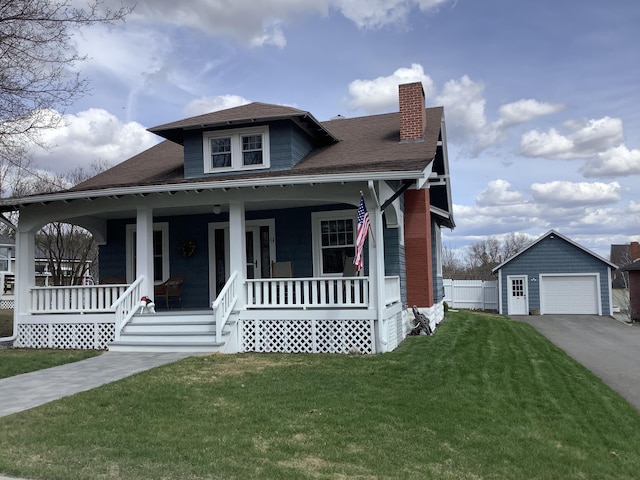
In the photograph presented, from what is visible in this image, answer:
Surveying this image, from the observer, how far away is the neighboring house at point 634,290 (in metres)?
27.1

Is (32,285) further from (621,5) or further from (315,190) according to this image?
(621,5)

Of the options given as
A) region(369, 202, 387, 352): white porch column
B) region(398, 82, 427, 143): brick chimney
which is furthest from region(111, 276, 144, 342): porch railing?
region(398, 82, 427, 143): brick chimney

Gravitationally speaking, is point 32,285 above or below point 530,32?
below

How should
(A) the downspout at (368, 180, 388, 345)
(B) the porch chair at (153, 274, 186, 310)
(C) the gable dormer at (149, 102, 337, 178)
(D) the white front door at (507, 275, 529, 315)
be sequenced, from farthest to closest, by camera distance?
(D) the white front door at (507, 275, 529, 315)
(B) the porch chair at (153, 274, 186, 310)
(C) the gable dormer at (149, 102, 337, 178)
(A) the downspout at (368, 180, 388, 345)

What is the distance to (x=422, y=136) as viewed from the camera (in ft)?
46.1

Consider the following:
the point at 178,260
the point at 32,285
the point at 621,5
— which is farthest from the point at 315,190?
the point at 621,5

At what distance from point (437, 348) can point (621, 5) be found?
8.49 metres

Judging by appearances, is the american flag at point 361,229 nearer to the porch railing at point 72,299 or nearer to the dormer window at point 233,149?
the dormer window at point 233,149

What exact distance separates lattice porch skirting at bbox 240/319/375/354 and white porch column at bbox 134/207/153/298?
7.74ft

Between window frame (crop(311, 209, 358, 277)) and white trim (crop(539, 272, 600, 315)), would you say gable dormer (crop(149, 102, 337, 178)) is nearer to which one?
window frame (crop(311, 209, 358, 277))

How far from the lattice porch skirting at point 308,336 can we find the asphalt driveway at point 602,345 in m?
4.20

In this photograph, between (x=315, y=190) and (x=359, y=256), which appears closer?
(x=359, y=256)

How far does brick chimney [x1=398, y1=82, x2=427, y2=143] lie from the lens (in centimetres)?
1397

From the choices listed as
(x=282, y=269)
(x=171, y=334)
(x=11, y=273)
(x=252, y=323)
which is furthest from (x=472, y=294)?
(x=11, y=273)
